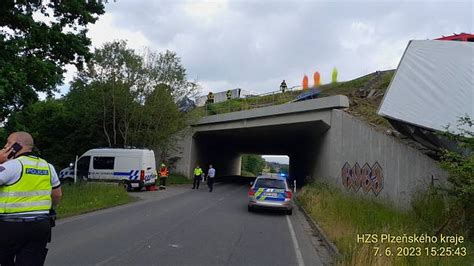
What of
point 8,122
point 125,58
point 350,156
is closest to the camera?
point 8,122

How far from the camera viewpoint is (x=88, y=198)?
16031mm

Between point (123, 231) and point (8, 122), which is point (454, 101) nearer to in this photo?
point (123, 231)

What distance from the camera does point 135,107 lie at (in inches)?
1276

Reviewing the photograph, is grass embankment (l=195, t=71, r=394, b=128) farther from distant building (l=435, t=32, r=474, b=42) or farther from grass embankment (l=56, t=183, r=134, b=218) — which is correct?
grass embankment (l=56, t=183, r=134, b=218)

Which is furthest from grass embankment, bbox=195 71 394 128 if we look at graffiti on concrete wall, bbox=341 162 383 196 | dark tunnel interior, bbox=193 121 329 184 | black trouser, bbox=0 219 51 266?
black trouser, bbox=0 219 51 266

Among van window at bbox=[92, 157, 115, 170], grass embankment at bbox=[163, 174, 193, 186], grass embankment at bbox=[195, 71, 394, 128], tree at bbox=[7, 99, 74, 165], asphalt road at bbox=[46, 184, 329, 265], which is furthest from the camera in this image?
tree at bbox=[7, 99, 74, 165]

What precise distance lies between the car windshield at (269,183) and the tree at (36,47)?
26.7ft

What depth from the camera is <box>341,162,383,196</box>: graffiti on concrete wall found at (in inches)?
653

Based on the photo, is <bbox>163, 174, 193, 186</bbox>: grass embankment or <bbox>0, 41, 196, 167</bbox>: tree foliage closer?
<bbox>0, 41, 196, 167</bbox>: tree foliage

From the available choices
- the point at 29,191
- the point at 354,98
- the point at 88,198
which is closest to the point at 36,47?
the point at 88,198

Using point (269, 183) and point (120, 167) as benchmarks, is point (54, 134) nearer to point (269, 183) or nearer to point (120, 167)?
point (120, 167)

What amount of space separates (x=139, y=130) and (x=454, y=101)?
965 inches

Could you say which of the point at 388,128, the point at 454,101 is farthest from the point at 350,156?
the point at 454,101

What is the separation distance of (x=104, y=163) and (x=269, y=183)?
12314mm
